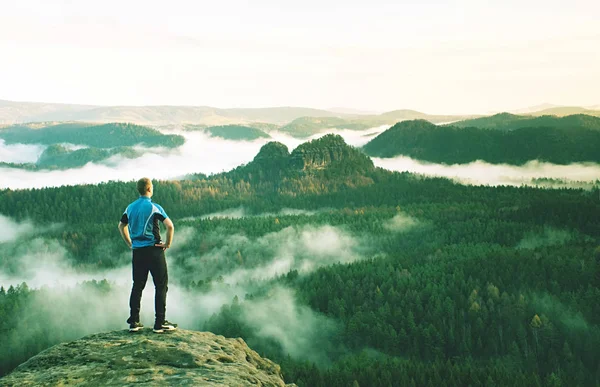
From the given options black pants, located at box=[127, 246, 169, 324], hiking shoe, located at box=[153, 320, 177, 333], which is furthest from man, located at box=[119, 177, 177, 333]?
hiking shoe, located at box=[153, 320, 177, 333]

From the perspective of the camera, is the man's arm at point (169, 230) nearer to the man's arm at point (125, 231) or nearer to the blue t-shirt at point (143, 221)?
the blue t-shirt at point (143, 221)

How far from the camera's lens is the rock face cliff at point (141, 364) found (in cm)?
2550

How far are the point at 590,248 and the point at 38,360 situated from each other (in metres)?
206

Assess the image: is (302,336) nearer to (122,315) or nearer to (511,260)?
(122,315)

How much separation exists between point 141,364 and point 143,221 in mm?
6992

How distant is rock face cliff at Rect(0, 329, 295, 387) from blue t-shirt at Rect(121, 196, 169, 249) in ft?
18.0

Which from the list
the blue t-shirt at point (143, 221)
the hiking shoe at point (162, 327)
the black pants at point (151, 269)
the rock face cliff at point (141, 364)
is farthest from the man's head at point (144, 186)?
the rock face cliff at point (141, 364)

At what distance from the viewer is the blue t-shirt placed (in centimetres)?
2727

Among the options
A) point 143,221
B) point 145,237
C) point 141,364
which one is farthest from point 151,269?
point 141,364

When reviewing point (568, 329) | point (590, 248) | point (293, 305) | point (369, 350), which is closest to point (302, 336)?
point (293, 305)

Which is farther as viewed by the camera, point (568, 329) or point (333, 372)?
point (568, 329)

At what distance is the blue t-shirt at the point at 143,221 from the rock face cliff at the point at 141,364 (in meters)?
5.48

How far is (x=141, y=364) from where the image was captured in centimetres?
2680

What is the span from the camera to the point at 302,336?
16300 cm
